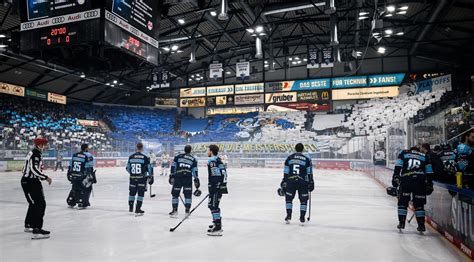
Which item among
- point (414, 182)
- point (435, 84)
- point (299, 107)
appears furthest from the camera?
point (299, 107)

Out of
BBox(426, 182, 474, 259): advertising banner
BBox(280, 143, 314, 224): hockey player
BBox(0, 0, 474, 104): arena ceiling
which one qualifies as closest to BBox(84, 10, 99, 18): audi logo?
BBox(0, 0, 474, 104): arena ceiling

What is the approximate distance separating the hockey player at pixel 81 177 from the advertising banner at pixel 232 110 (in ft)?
93.2

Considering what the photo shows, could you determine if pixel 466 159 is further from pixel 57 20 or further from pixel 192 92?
pixel 192 92

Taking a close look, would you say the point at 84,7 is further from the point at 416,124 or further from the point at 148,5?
the point at 416,124

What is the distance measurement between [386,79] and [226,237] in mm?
30147

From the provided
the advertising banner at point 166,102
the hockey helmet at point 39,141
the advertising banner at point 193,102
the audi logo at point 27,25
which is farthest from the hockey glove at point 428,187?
the advertising banner at point 166,102

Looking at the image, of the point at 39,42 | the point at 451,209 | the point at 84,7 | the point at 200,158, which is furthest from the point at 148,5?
the point at 200,158

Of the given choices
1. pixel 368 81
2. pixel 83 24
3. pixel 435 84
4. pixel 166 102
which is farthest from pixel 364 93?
pixel 83 24

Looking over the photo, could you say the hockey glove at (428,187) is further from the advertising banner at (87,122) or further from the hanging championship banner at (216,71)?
the advertising banner at (87,122)

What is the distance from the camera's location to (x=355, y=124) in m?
32.1

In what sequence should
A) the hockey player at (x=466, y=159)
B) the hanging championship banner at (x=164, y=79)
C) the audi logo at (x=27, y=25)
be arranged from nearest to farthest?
the hockey player at (x=466, y=159)
the audi logo at (x=27, y=25)
the hanging championship banner at (x=164, y=79)

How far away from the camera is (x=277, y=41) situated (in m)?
22.6

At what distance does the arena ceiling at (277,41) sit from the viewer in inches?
719

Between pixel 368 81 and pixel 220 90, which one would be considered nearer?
pixel 368 81
